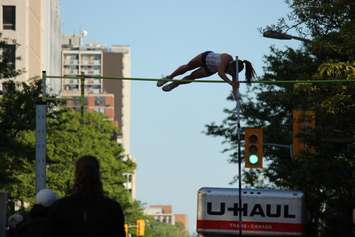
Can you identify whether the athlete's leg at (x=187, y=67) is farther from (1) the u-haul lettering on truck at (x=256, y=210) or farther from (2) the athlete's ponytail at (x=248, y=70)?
(1) the u-haul lettering on truck at (x=256, y=210)

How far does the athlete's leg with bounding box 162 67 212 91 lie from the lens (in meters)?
21.9

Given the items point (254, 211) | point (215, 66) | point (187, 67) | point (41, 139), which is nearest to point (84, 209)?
point (254, 211)

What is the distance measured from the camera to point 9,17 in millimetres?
101625

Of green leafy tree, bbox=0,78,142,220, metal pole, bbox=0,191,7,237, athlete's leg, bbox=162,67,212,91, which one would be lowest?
green leafy tree, bbox=0,78,142,220

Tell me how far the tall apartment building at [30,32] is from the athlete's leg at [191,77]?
68.8 meters

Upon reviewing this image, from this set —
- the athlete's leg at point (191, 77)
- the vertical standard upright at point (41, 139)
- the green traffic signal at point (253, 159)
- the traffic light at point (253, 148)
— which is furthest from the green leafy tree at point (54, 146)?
the athlete's leg at point (191, 77)

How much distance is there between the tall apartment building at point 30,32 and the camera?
3952 inches

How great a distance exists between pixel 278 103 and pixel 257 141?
1614 cm

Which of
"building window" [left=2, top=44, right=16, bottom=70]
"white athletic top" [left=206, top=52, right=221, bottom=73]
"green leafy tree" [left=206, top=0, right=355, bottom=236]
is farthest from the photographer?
"building window" [left=2, top=44, right=16, bottom=70]

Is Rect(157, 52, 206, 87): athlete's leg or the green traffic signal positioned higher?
Rect(157, 52, 206, 87): athlete's leg

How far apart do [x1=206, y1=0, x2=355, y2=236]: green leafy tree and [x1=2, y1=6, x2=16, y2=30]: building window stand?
2065 inches

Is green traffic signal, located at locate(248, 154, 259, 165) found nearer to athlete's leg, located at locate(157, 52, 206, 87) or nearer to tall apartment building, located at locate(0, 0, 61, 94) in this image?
athlete's leg, located at locate(157, 52, 206, 87)

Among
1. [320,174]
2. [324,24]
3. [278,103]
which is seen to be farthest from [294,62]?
[324,24]

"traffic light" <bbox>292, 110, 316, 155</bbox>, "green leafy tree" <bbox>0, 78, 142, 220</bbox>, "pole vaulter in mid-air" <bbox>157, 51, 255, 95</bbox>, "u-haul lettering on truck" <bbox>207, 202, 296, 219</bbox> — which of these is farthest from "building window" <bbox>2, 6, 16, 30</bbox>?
"u-haul lettering on truck" <bbox>207, 202, 296, 219</bbox>
